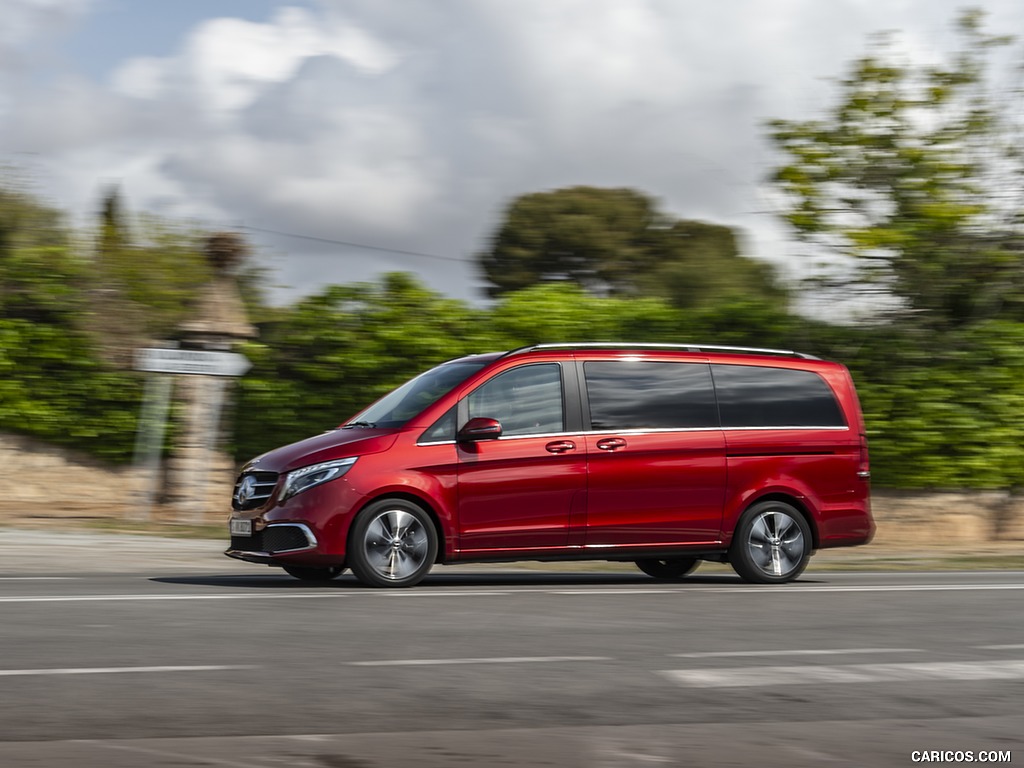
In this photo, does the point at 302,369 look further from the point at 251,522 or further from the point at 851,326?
the point at 251,522

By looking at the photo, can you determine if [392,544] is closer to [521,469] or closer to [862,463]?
[521,469]

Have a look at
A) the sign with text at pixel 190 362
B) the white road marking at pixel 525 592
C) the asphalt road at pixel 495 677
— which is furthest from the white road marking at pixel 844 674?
the sign with text at pixel 190 362

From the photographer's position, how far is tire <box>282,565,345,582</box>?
11539mm

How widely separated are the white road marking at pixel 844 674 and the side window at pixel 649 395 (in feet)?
14.9

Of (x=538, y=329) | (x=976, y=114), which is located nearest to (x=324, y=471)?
(x=538, y=329)

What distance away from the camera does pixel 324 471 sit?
1055cm

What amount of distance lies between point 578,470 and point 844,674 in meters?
4.50

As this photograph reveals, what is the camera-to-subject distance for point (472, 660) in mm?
7152

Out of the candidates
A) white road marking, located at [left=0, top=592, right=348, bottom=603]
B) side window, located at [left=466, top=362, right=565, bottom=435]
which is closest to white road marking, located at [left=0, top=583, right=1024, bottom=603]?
white road marking, located at [left=0, top=592, right=348, bottom=603]

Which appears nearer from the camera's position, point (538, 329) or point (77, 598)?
point (77, 598)

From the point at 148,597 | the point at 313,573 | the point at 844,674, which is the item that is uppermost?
the point at 313,573

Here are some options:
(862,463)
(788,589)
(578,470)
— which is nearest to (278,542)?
(578,470)

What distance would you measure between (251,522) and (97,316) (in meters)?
10.9

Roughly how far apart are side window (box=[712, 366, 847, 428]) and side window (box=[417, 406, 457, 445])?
2.45m
